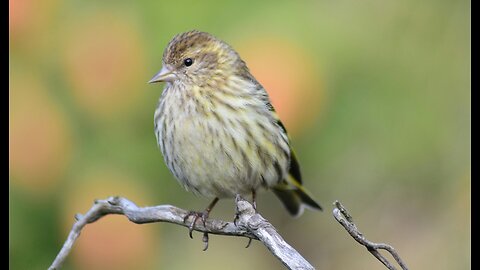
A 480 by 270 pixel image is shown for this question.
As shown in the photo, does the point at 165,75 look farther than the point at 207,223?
Yes

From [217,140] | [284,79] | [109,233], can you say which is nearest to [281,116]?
[284,79]

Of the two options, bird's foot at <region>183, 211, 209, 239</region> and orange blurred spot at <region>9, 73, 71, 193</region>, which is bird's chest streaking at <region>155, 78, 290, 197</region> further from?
orange blurred spot at <region>9, 73, 71, 193</region>

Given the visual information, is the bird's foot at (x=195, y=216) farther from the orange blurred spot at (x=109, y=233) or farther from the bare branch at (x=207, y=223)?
the orange blurred spot at (x=109, y=233)

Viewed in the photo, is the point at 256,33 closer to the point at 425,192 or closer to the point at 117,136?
the point at 117,136

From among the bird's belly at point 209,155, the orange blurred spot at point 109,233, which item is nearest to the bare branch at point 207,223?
the bird's belly at point 209,155

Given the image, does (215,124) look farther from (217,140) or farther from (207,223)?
(207,223)

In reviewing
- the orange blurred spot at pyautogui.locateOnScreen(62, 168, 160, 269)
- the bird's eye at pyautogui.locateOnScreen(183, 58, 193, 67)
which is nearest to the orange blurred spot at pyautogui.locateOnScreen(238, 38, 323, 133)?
the bird's eye at pyautogui.locateOnScreen(183, 58, 193, 67)
